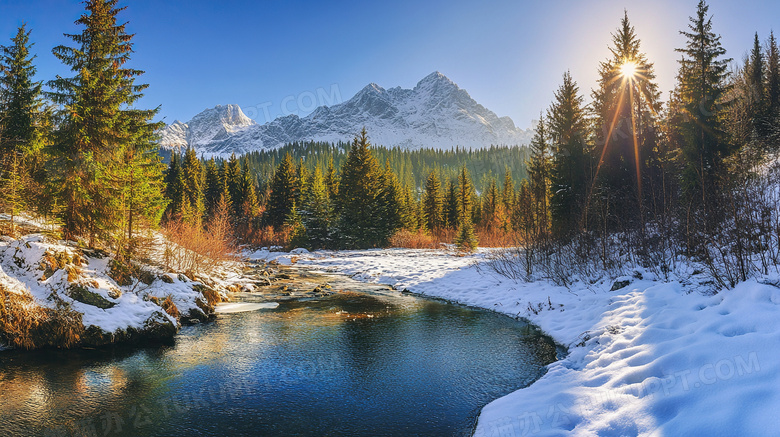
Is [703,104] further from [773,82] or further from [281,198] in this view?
[281,198]

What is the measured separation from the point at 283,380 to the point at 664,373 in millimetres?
7076

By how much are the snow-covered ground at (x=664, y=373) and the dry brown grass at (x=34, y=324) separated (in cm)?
1104

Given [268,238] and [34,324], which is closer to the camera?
[34,324]

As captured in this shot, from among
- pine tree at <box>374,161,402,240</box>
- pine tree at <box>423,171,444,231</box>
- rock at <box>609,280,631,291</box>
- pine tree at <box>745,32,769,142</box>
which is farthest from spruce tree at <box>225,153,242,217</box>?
pine tree at <box>745,32,769,142</box>

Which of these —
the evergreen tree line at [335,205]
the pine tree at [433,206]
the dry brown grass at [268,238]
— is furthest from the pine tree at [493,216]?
the dry brown grass at [268,238]

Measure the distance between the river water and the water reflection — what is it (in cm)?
3

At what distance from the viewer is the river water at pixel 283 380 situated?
6.27 meters

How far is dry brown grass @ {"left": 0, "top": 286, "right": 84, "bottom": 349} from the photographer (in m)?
9.40

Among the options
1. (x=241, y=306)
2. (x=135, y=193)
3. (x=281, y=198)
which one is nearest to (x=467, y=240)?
→ (x=241, y=306)

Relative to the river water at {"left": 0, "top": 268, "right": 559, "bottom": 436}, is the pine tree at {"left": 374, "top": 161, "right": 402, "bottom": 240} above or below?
above

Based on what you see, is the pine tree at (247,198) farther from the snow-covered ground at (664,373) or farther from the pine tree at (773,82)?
the pine tree at (773,82)

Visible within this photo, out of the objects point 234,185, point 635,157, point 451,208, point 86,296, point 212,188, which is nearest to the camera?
point 86,296

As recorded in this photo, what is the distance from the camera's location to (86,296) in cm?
1088

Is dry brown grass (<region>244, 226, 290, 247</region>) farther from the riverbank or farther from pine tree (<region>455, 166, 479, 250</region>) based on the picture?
the riverbank
